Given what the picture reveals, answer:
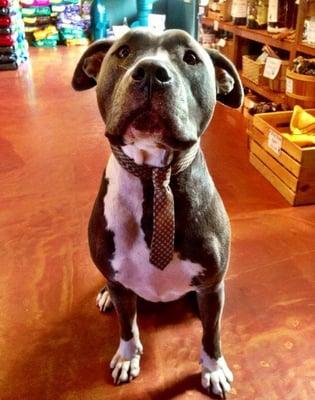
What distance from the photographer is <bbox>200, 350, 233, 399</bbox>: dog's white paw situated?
1115mm

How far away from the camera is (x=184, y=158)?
89 cm

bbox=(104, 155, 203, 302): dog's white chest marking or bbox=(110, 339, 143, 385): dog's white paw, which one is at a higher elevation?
bbox=(104, 155, 203, 302): dog's white chest marking

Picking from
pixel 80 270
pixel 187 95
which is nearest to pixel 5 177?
pixel 80 270

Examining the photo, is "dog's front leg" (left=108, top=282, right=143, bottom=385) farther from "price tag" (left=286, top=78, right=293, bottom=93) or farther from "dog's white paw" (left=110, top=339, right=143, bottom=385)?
"price tag" (left=286, top=78, right=293, bottom=93)

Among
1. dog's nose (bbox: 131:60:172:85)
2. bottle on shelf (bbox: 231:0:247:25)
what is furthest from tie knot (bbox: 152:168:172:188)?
bottle on shelf (bbox: 231:0:247:25)

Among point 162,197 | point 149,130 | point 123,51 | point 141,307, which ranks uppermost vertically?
point 123,51

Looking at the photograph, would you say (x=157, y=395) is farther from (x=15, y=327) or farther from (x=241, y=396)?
(x=15, y=327)

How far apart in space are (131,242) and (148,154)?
8.5 inches

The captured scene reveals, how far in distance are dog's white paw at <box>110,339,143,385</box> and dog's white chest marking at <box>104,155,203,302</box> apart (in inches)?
9.7

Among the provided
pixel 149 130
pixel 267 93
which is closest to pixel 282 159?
pixel 267 93

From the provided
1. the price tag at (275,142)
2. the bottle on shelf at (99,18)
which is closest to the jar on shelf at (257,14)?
the price tag at (275,142)

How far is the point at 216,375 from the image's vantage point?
1.12m

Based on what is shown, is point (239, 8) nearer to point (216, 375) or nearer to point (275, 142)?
point (275, 142)

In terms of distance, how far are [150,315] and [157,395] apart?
11.3 inches
